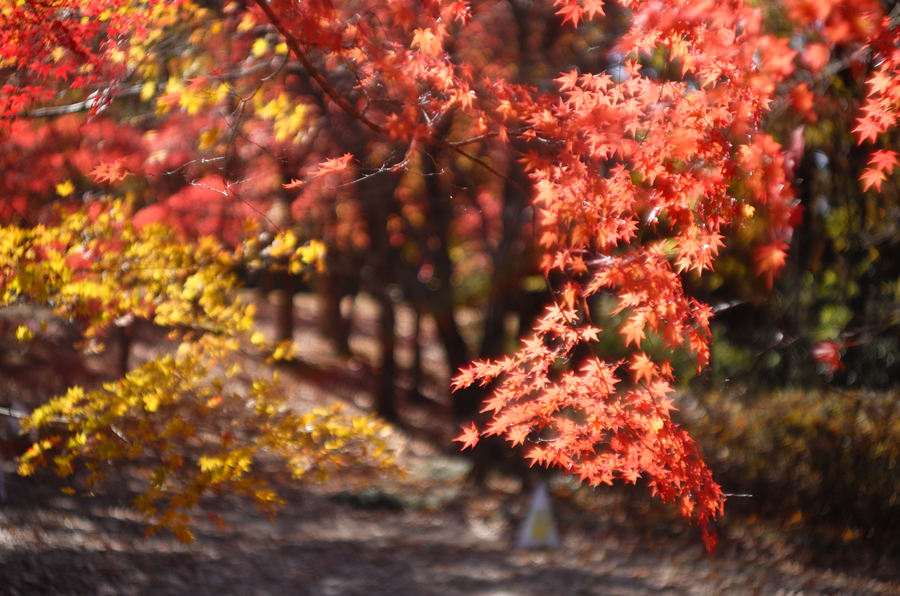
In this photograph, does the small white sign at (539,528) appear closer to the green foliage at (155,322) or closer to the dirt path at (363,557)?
the dirt path at (363,557)

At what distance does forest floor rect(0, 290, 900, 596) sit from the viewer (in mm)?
5629

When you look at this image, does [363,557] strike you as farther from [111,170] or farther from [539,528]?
[111,170]

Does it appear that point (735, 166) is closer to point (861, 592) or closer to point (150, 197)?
point (861, 592)

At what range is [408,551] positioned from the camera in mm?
7387

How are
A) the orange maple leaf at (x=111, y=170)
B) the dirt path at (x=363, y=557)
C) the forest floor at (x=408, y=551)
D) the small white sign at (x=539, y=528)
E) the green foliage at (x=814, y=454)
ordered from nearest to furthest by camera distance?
the orange maple leaf at (x=111, y=170)
the dirt path at (x=363, y=557)
the forest floor at (x=408, y=551)
the green foliage at (x=814, y=454)
the small white sign at (x=539, y=528)

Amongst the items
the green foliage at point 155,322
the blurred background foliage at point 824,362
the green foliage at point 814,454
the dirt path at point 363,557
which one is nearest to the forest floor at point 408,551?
the dirt path at point 363,557

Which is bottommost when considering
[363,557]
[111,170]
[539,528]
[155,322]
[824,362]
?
[363,557]

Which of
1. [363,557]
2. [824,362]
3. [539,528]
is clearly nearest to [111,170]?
[363,557]

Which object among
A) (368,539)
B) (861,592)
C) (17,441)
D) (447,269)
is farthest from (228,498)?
(861,592)

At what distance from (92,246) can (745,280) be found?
26.5 ft

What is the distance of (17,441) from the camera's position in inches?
239

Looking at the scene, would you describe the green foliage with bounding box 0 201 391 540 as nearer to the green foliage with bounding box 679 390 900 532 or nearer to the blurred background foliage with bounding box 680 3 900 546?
the blurred background foliage with bounding box 680 3 900 546

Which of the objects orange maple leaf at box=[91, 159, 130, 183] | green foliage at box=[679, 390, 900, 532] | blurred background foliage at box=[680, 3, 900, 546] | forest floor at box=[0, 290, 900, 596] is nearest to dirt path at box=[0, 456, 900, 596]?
forest floor at box=[0, 290, 900, 596]

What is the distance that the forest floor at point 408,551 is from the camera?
5.63m
